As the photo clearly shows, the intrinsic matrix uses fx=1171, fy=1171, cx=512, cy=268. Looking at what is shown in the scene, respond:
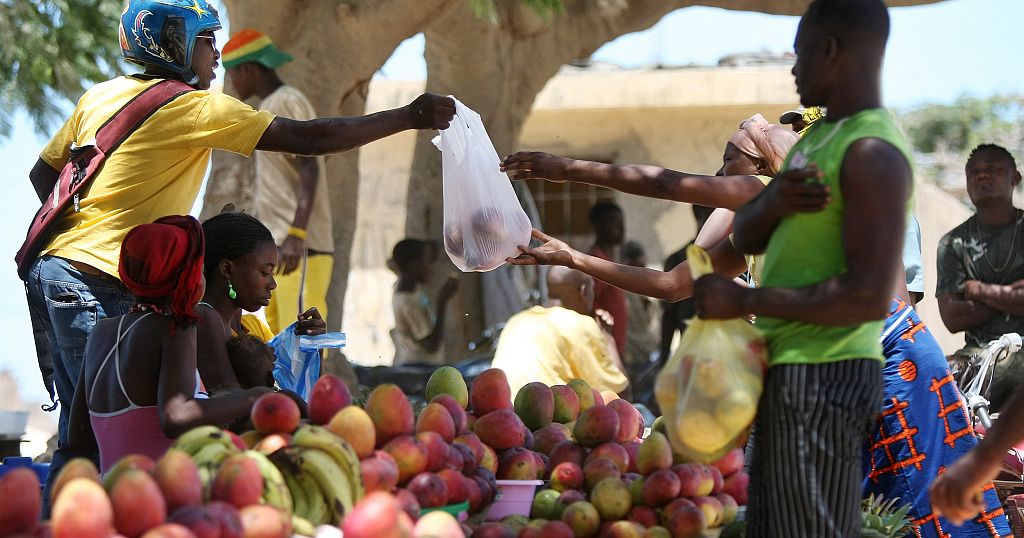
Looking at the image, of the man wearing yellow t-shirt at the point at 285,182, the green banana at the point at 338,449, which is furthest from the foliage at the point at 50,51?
the green banana at the point at 338,449

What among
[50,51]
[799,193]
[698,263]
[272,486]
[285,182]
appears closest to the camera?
[272,486]

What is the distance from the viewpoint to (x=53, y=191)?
12.7ft

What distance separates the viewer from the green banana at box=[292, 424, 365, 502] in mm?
2645

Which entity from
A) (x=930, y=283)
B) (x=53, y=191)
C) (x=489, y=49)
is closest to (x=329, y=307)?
(x=489, y=49)

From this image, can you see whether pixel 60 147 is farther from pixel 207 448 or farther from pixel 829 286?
pixel 829 286

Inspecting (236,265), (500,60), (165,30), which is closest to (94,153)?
(165,30)

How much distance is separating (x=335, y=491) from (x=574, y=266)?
4.49 feet

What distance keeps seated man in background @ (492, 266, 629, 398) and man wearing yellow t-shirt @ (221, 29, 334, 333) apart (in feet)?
4.12

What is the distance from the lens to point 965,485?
2.47 metres

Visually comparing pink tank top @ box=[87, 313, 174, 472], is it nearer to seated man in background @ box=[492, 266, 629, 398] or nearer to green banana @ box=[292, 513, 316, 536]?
green banana @ box=[292, 513, 316, 536]

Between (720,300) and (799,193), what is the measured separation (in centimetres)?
29

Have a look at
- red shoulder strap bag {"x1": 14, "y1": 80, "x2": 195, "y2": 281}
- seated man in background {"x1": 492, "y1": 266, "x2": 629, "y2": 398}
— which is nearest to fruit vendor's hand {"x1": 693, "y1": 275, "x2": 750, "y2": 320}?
red shoulder strap bag {"x1": 14, "y1": 80, "x2": 195, "y2": 281}

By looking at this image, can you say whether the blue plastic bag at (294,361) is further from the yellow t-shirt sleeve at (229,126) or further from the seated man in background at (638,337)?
the seated man in background at (638,337)

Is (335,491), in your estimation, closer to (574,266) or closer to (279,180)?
(574,266)
